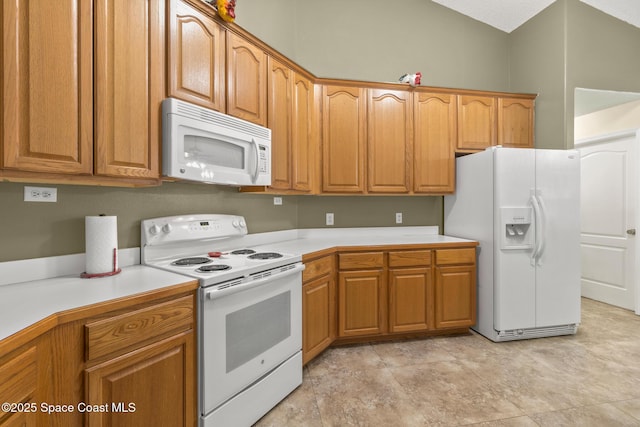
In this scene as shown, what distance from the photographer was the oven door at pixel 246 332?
4.75ft

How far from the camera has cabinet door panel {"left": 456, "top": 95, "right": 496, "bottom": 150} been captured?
318 centimetres

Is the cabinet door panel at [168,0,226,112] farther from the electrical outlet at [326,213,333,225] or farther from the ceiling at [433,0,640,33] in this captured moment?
the ceiling at [433,0,640,33]

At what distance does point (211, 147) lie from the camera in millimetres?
1851

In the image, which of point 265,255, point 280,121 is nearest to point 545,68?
point 280,121

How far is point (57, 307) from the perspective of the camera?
105 centimetres

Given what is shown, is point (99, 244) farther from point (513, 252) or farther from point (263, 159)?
point (513, 252)

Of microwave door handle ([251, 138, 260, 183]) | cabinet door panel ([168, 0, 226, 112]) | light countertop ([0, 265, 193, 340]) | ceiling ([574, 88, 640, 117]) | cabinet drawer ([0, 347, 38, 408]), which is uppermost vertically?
ceiling ([574, 88, 640, 117])

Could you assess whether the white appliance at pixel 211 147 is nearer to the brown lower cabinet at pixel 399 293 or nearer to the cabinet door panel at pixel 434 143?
the brown lower cabinet at pixel 399 293

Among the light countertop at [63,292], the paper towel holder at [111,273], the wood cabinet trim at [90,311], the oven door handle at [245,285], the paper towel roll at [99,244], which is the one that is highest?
the paper towel roll at [99,244]

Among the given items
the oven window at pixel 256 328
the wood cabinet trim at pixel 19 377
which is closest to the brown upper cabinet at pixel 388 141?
the oven window at pixel 256 328

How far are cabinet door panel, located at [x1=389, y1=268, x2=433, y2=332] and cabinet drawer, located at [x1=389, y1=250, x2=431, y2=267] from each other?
0.18ft

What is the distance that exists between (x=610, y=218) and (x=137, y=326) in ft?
15.8

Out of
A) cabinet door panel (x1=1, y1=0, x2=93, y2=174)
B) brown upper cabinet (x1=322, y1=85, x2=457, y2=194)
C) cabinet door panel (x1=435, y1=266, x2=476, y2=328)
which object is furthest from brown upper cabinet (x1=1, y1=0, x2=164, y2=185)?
cabinet door panel (x1=435, y1=266, x2=476, y2=328)

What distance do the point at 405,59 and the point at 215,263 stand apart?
307 cm
